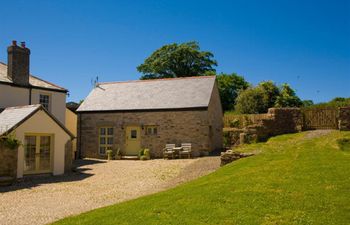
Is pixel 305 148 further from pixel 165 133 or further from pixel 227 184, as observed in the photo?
pixel 165 133

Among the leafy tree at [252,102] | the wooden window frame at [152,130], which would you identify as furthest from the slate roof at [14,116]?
the leafy tree at [252,102]

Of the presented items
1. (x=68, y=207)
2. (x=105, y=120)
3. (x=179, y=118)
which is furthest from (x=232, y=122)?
(x=68, y=207)

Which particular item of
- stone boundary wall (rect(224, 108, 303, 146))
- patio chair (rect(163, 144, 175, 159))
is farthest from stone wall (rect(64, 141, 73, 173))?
stone boundary wall (rect(224, 108, 303, 146))

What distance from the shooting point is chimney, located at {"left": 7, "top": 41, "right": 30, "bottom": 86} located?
1948cm

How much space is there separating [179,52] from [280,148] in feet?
126

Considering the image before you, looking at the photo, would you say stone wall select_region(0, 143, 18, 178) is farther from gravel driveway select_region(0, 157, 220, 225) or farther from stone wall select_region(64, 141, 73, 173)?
stone wall select_region(64, 141, 73, 173)

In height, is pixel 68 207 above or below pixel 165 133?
below

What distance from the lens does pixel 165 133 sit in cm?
2450

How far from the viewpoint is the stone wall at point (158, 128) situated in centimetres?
2367

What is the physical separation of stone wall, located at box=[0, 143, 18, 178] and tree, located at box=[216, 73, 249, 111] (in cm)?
3591

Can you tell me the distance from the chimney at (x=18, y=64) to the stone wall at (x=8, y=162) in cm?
669

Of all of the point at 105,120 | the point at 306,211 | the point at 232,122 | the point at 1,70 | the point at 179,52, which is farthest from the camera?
the point at 179,52

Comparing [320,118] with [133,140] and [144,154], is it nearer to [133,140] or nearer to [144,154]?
[144,154]

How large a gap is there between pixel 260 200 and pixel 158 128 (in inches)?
682
